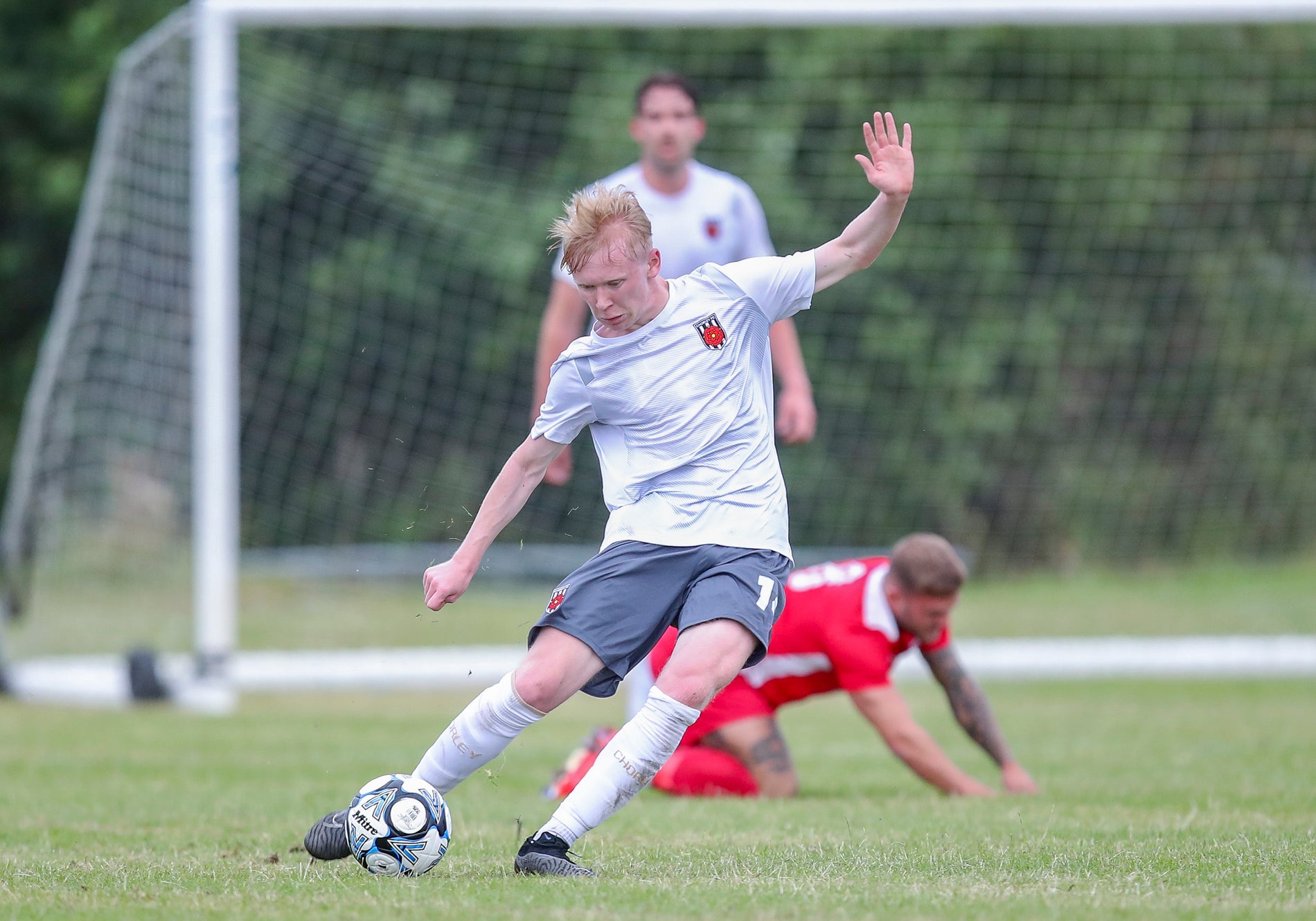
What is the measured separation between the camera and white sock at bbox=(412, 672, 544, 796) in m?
4.20

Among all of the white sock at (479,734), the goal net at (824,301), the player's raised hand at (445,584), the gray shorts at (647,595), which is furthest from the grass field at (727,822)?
the goal net at (824,301)

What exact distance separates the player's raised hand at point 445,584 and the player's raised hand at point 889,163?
4.94 feet

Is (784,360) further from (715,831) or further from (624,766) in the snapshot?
(624,766)

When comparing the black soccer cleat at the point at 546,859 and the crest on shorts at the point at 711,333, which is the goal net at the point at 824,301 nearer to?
the crest on shorts at the point at 711,333

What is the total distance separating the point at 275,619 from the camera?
619 inches

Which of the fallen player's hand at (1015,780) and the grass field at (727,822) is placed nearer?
the grass field at (727,822)

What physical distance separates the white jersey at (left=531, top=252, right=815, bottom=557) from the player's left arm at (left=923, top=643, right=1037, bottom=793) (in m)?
2.13

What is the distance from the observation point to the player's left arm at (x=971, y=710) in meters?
6.25

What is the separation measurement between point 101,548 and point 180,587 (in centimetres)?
130

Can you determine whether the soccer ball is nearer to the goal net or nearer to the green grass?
the green grass

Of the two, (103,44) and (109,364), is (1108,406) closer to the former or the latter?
(109,364)

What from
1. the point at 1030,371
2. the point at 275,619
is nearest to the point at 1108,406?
the point at 1030,371

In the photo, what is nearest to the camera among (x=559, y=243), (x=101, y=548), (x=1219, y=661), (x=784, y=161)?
(x=559, y=243)

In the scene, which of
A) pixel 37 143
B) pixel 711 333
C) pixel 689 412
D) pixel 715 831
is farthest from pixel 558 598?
pixel 37 143
